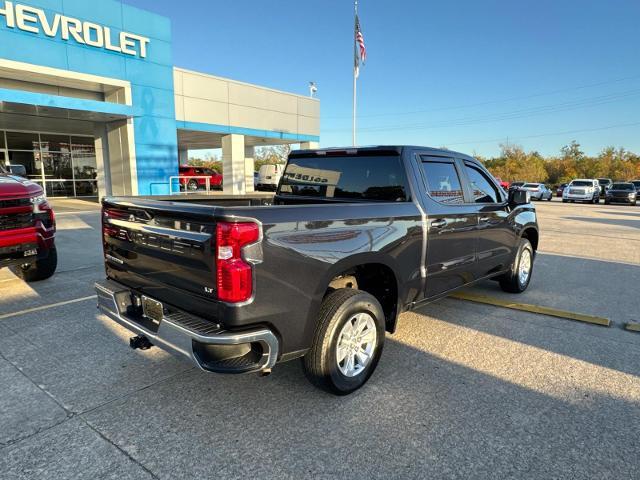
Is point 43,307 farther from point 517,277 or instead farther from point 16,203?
point 517,277

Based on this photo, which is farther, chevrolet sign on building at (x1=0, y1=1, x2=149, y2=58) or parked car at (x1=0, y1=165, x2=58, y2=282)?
chevrolet sign on building at (x1=0, y1=1, x2=149, y2=58)

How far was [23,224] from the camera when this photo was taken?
18.0 ft

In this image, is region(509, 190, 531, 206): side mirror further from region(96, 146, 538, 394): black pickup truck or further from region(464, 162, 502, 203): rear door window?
region(96, 146, 538, 394): black pickup truck

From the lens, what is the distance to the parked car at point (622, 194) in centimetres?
2917

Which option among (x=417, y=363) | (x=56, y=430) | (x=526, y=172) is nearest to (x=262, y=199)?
(x=417, y=363)

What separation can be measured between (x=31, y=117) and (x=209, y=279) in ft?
61.6

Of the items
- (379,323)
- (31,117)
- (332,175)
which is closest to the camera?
(379,323)

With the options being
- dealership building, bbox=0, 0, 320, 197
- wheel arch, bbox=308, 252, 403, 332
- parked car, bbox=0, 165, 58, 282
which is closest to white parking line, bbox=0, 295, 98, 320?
parked car, bbox=0, 165, 58, 282

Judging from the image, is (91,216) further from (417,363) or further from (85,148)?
(417,363)

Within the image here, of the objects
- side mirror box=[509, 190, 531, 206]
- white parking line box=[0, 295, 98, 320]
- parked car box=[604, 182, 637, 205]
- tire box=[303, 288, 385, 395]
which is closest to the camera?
tire box=[303, 288, 385, 395]

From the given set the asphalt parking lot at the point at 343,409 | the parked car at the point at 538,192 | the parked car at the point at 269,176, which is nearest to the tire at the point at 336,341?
the asphalt parking lot at the point at 343,409

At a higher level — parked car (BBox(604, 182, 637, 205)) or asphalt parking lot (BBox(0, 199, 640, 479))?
parked car (BBox(604, 182, 637, 205))

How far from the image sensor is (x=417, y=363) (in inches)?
147

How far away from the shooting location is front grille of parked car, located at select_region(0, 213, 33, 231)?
528 centimetres
